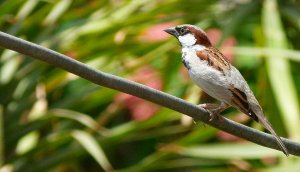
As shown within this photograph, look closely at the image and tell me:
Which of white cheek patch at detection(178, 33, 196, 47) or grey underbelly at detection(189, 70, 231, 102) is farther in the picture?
white cheek patch at detection(178, 33, 196, 47)

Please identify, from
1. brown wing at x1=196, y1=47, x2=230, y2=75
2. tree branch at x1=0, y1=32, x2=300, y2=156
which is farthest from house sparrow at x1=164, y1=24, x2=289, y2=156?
tree branch at x1=0, y1=32, x2=300, y2=156

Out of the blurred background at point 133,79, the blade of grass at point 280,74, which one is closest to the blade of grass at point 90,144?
the blurred background at point 133,79

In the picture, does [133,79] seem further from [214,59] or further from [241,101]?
[241,101]

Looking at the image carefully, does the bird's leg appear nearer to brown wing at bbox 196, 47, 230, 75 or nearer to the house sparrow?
the house sparrow

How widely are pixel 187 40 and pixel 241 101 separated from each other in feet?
1.32

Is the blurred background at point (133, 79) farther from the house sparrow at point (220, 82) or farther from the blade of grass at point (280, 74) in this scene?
the house sparrow at point (220, 82)

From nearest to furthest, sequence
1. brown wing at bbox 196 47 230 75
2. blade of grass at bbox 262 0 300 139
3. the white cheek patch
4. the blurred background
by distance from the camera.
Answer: brown wing at bbox 196 47 230 75, the white cheek patch, blade of grass at bbox 262 0 300 139, the blurred background

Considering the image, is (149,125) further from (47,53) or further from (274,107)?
(47,53)

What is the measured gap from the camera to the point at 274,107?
4.27 metres

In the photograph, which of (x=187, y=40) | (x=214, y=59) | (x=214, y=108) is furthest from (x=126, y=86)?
(x=187, y=40)

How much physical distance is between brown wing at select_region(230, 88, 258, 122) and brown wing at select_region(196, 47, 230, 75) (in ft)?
0.28

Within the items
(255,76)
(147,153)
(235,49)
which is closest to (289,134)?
(235,49)

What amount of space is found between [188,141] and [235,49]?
560 mm

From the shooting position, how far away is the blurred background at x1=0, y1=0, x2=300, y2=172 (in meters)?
4.18
